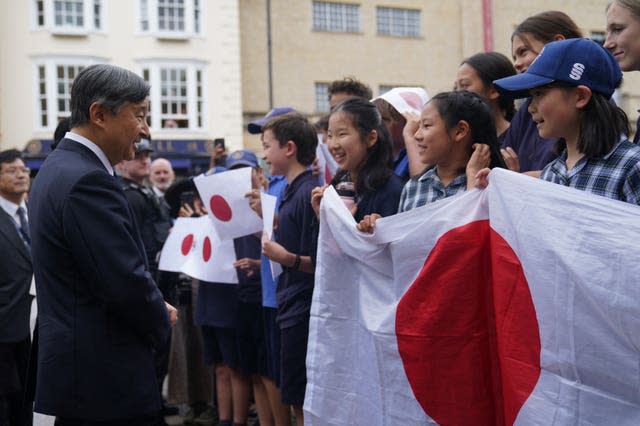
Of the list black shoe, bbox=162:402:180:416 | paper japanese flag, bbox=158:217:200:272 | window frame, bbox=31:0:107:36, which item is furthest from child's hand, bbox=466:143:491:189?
window frame, bbox=31:0:107:36

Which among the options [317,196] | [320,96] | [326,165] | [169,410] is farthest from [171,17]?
[317,196]

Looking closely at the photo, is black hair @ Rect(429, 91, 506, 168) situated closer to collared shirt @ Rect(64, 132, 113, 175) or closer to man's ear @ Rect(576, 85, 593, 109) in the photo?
man's ear @ Rect(576, 85, 593, 109)

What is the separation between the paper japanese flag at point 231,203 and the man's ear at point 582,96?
2.76 m

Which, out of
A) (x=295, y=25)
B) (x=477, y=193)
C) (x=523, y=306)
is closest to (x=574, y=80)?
(x=477, y=193)

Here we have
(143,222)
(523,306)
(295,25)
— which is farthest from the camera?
(295,25)

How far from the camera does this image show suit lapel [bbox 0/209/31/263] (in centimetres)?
536

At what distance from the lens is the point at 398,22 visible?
105 feet

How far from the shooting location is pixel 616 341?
266cm

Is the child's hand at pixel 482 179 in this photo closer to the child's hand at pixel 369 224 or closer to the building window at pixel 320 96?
the child's hand at pixel 369 224

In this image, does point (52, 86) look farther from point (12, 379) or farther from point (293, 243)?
point (293, 243)

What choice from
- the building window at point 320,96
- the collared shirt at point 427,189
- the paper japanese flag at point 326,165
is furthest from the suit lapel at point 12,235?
the building window at point 320,96

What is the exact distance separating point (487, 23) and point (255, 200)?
28872mm

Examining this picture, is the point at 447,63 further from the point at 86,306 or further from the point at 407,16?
the point at 86,306

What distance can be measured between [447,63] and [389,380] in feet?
98.9
